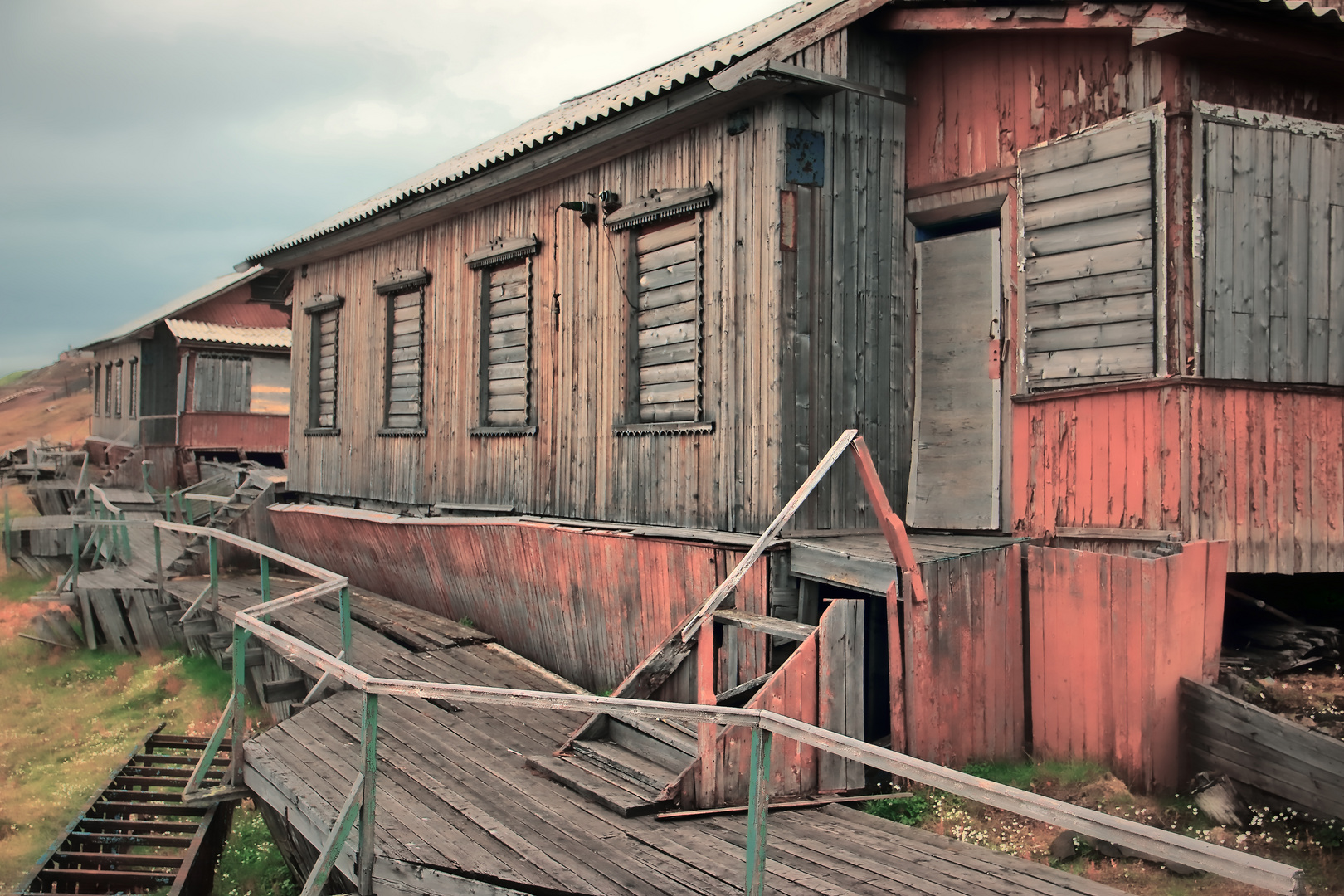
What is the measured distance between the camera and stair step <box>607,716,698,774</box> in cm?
607

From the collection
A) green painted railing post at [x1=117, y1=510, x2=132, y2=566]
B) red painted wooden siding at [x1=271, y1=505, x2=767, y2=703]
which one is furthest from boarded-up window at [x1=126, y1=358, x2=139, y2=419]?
red painted wooden siding at [x1=271, y1=505, x2=767, y2=703]

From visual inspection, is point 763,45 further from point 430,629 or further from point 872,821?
point 430,629

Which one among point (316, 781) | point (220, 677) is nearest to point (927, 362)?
point (316, 781)

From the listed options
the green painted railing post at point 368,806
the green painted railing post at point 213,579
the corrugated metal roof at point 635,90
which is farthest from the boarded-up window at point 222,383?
the green painted railing post at point 368,806

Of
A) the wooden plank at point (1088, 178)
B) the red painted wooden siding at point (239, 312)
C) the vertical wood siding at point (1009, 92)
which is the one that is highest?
the red painted wooden siding at point (239, 312)

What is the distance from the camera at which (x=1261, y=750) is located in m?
5.48

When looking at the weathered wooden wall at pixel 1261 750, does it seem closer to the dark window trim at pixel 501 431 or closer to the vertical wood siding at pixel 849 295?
the vertical wood siding at pixel 849 295

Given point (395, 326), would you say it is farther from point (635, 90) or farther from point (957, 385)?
point (957, 385)

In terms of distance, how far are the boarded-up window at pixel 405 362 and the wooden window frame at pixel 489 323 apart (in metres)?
1.49

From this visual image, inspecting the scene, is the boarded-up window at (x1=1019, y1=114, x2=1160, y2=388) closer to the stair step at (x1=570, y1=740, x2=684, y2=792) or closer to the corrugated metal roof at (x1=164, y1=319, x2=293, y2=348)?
the stair step at (x1=570, y1=740, x2=684, y2=792)

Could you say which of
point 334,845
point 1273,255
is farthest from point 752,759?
point 1273,255

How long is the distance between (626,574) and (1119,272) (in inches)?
171

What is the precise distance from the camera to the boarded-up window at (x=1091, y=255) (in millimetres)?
6449

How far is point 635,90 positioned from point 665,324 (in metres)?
2.71
